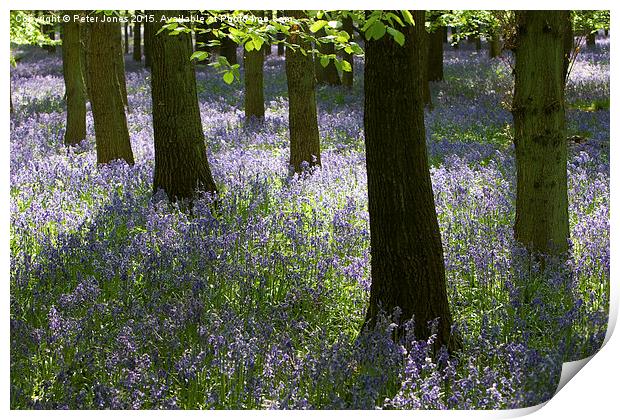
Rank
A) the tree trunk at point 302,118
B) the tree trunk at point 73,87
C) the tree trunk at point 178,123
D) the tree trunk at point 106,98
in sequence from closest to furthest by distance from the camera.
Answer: the tree trunk at point 178,123
the tree trunk at point 106,98
the tree trunk at point 302,118
the tree trunk at point 73,87

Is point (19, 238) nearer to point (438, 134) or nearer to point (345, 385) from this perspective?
point (345, 385)

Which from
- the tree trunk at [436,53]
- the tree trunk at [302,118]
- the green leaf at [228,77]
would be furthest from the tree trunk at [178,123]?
the tree trunk at [436,53]

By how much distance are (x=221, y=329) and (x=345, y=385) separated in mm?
1055

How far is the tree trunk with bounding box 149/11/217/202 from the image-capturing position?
8.67 meters

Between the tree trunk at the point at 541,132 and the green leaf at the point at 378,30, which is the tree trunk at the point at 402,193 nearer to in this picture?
the green leaf at the point at 378,30

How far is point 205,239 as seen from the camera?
7.05m

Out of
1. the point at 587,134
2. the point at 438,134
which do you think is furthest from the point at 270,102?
the point at 587,134

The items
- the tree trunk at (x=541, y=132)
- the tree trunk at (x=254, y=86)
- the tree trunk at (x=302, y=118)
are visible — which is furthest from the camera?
the tree trunk at (x=254, y=86)

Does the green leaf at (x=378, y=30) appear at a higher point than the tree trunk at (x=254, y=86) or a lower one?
higher

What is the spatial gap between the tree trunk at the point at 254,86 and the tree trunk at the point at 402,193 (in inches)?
339

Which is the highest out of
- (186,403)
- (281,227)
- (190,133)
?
(190,133)

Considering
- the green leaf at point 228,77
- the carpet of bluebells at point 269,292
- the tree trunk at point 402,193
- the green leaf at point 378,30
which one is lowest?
the carpet of bluebells at point 269,292

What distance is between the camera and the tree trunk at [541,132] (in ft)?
22.0

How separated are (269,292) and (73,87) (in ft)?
23.5
